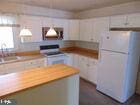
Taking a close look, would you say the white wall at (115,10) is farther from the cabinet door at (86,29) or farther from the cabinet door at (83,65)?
the cabinet door at (83,65)

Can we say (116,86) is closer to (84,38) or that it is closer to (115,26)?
(115,26)

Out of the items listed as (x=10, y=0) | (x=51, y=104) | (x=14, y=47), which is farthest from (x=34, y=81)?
(x=10, y=0)

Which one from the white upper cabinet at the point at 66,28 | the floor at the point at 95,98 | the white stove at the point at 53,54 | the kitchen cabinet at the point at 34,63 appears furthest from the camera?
the white upper cabinet at the point at 66,28

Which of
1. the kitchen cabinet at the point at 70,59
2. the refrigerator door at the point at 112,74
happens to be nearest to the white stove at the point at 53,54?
the kitchen cabinet at the point at 70,59

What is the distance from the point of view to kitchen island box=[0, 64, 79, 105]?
1.51m

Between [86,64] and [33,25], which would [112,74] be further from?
[33,25]

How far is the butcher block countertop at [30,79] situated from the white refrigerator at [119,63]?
1.25 m

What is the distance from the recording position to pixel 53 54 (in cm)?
375

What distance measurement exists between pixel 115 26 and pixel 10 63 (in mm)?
2846

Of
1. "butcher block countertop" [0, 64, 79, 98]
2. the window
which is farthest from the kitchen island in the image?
the window

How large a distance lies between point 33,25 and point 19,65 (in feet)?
3.90

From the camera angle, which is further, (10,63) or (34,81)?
(10,63)

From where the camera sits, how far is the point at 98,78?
3309 mm

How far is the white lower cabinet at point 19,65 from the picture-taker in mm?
2857
